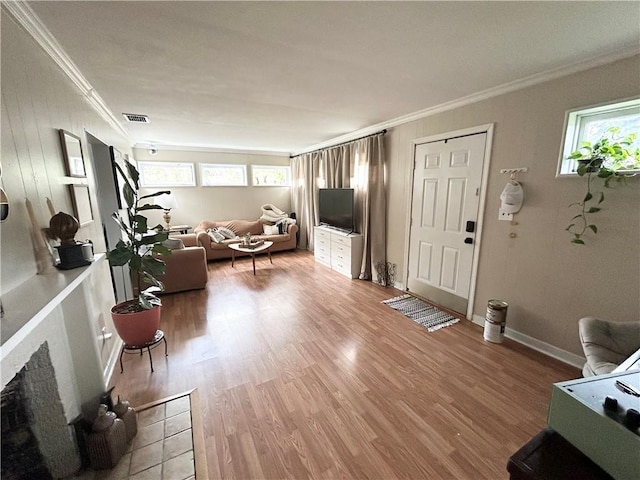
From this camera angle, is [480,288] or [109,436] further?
[480,288]

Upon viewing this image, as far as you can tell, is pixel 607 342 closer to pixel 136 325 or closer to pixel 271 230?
pixel 136 325

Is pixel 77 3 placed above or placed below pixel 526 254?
above

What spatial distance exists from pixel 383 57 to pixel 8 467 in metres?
2.82

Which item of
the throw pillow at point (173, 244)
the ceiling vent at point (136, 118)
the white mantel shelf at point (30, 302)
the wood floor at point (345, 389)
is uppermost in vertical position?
the ceiling vent at point (136, 118)

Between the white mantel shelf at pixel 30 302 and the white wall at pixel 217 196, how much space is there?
16.0 ft

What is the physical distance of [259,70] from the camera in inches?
79.4

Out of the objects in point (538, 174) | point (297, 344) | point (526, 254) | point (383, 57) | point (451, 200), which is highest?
point (383, 57)

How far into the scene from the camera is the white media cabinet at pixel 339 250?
426cm

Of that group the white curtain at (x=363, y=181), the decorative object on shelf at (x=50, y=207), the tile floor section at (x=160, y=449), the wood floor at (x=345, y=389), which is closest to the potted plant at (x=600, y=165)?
the wood floor at (x=345, y=389)

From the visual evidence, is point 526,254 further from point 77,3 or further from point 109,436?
point 77,3

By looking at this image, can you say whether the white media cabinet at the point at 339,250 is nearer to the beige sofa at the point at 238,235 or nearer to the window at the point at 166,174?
the beige sofa at the point at 238,235

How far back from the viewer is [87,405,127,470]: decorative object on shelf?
1.37m

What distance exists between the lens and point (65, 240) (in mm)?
1408

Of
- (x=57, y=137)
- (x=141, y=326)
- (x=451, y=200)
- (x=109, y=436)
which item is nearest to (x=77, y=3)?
(x=57, y=137)
